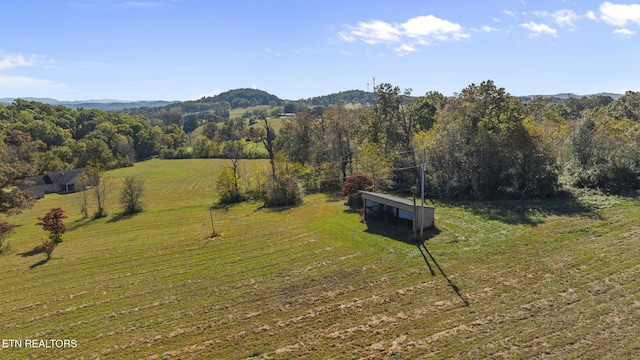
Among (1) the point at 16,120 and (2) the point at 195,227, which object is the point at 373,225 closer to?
(2) the point at 195,227

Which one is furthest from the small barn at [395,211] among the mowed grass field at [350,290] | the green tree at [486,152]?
the green tree at [486,152]

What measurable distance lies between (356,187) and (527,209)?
13.5 meters

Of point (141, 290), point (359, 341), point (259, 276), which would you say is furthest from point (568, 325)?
point (141, 290)

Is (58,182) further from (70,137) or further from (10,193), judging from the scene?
(10,193)

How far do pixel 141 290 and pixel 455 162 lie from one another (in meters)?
27.1

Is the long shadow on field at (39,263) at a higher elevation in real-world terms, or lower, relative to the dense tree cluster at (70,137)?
lower

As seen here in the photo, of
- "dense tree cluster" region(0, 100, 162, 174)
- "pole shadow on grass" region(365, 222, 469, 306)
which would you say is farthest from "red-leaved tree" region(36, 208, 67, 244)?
"dense tree cluster" region(0, 100, 162, 174)

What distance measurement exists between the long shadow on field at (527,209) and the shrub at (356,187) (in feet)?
24.4

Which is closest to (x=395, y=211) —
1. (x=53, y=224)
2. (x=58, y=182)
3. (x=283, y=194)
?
(x=283, y=194)

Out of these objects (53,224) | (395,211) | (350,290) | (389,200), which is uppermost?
(389,200)

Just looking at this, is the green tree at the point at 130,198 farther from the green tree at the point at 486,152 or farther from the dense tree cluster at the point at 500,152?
the green tree at the point at 486,152

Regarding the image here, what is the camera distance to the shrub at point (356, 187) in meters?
31.0

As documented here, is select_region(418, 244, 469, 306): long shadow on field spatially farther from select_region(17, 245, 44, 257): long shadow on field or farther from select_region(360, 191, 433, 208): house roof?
select_region(17, 245, 44, 257): long shadow on field

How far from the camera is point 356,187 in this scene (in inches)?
1231
